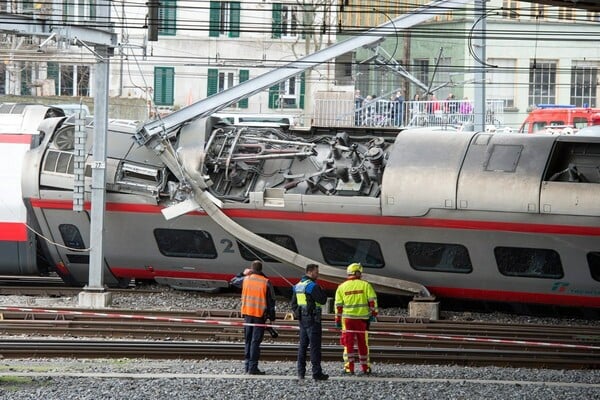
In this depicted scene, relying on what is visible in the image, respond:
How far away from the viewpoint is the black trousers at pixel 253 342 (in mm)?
15031

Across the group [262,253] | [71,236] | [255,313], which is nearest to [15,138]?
[71,236]

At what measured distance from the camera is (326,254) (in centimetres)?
2078

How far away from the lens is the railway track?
1647 cm

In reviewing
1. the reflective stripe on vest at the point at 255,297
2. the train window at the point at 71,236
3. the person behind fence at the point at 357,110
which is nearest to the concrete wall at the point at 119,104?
the person behind fence at the point at 357,110

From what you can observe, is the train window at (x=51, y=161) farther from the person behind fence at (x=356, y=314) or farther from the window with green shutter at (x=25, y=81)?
the window with green shutter at (x=25, y=81)

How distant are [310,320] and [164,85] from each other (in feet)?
102

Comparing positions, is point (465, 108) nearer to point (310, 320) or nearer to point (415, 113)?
point (415, 113)

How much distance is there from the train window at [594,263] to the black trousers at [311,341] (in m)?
6.19

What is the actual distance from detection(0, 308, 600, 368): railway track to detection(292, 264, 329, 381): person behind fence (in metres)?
1.79

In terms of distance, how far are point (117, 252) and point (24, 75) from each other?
86.8 feet

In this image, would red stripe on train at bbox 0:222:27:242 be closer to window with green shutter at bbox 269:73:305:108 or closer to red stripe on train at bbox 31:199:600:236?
red stripe on train at bbox 31:199:600:236

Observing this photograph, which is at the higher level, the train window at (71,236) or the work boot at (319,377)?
the train window at (71,236)

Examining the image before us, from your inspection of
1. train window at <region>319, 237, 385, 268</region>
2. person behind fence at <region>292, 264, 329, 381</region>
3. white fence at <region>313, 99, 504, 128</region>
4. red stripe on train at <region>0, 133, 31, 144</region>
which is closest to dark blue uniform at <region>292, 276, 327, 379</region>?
person behind fence at <region>292, 264, 329, 381</region>

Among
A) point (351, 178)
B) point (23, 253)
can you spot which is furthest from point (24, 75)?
point (351, 178)
